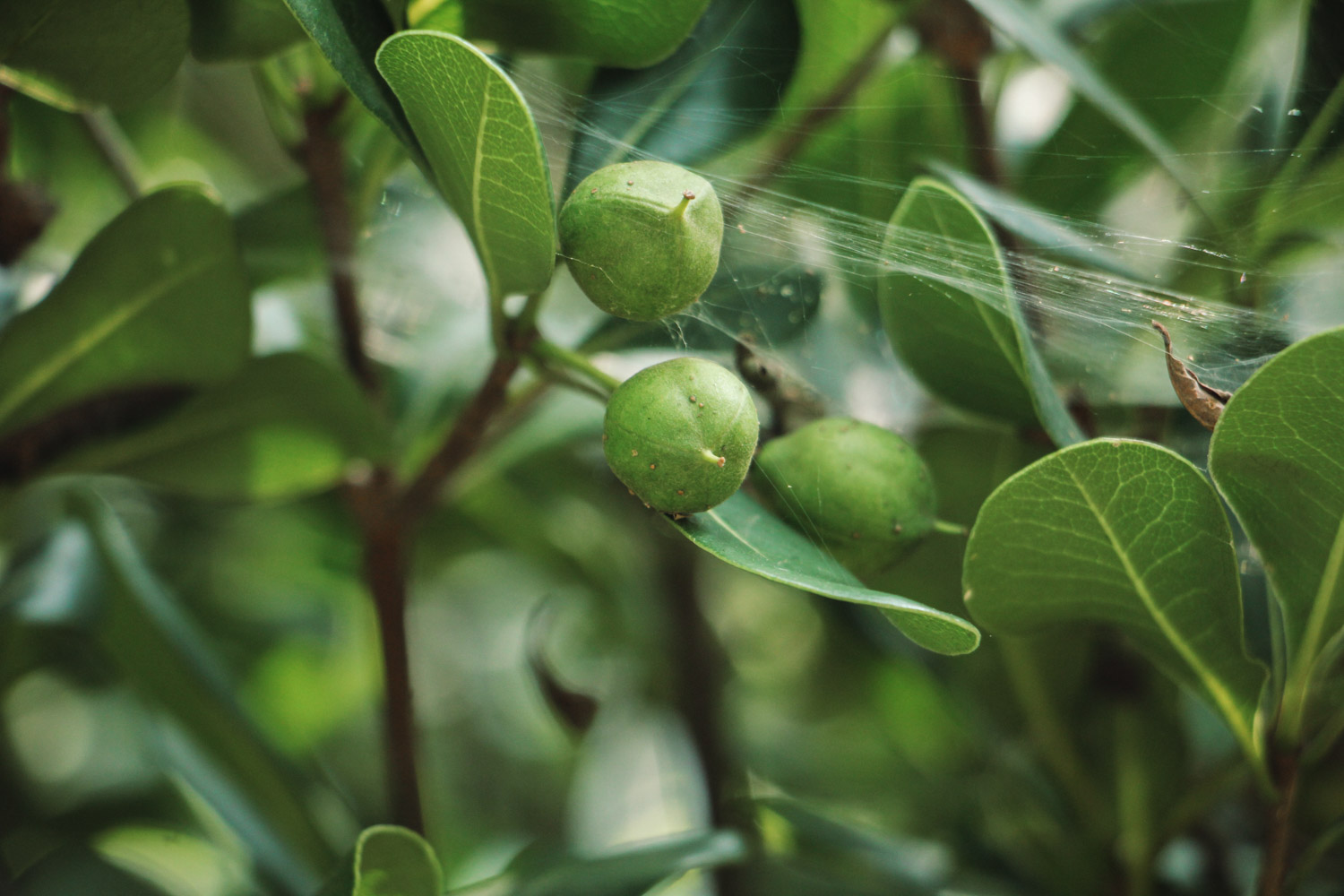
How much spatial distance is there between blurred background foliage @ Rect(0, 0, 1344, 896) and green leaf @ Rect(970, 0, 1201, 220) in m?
0.01

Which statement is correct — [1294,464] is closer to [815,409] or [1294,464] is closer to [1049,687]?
[815,409]

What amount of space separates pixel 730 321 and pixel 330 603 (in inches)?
62.5

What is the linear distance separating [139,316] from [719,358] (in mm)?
729

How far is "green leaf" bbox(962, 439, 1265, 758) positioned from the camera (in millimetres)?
854

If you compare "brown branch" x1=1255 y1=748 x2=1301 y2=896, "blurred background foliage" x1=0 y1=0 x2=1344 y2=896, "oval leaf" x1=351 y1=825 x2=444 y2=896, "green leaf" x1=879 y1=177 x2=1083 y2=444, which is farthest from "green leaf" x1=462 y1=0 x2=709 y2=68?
"brown branch" x1=1255 y1=748 x2=1301 y2=896

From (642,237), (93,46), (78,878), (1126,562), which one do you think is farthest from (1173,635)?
(78,878)

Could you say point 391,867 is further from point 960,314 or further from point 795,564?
point 960,314

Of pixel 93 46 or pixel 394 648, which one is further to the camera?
pixel 394 648

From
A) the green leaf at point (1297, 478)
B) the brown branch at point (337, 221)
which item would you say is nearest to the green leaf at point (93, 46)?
the brown branch at point (337, 221)

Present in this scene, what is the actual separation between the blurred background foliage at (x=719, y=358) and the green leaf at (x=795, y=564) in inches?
12.1

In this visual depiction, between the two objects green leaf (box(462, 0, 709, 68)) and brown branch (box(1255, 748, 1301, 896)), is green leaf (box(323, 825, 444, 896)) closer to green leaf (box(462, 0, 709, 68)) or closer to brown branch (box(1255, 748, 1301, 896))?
green leaf (box(462, 0, 709, 68))

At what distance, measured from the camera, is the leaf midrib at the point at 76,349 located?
1.18 metres

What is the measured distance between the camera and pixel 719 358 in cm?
128

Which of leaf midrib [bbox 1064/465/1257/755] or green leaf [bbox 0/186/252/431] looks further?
green leaf [bbox 0/186/252/431]
